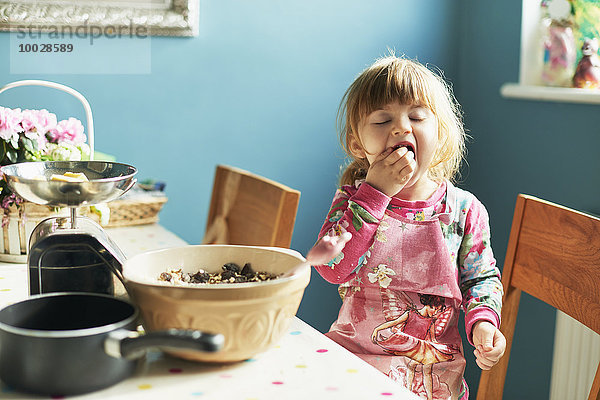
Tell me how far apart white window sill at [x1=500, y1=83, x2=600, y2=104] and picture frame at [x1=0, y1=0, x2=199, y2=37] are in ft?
3.26

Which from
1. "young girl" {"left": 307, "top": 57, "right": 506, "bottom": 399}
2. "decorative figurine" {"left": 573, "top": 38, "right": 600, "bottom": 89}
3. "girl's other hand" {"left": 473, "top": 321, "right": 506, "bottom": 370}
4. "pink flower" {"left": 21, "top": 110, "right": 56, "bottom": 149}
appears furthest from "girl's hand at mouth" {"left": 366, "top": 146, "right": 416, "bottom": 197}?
"decorative figurine" {"left": 573, "top": 38, "right": 600, "bottom": 89}

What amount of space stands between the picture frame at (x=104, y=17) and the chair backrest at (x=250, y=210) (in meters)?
0.49

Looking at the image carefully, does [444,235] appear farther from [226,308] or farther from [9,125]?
[9,125]

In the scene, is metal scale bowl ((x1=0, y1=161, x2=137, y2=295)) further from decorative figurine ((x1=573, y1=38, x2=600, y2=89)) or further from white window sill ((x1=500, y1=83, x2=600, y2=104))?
decorative figurine ((x1=573, y1=38, x2=600, y2=89))

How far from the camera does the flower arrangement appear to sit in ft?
4.18

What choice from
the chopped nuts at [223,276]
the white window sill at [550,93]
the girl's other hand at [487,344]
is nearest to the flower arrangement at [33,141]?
the chopped nuts at [223,276]

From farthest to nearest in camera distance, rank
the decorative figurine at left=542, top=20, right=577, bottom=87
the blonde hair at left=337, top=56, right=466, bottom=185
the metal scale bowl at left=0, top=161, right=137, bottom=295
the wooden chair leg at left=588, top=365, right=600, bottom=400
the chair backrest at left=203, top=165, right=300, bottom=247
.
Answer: the decorative figurine at left=542, top=20, right=577, bottom=87, the chair backrest at left=203, top=165, right=300, bottom=247, the blonde hair at left=337, top=56, right=466, bottom=185, the wooden chair leg at left=588, top=365, right=600, bottom=400, the metal scale bowl at left=0, top=161, right=137, bottom=295

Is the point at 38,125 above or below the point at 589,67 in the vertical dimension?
below

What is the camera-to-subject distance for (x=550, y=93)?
195 centimetres

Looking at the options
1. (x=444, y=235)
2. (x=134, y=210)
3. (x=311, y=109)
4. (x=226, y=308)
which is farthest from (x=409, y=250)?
(x=311, y=109)

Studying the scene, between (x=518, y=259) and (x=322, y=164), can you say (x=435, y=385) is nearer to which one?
(x=518, y=259)

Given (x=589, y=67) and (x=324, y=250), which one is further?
(x=589, y=67)

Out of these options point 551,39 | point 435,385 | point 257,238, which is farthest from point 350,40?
point 435,385

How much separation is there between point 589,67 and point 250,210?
1.08 m
